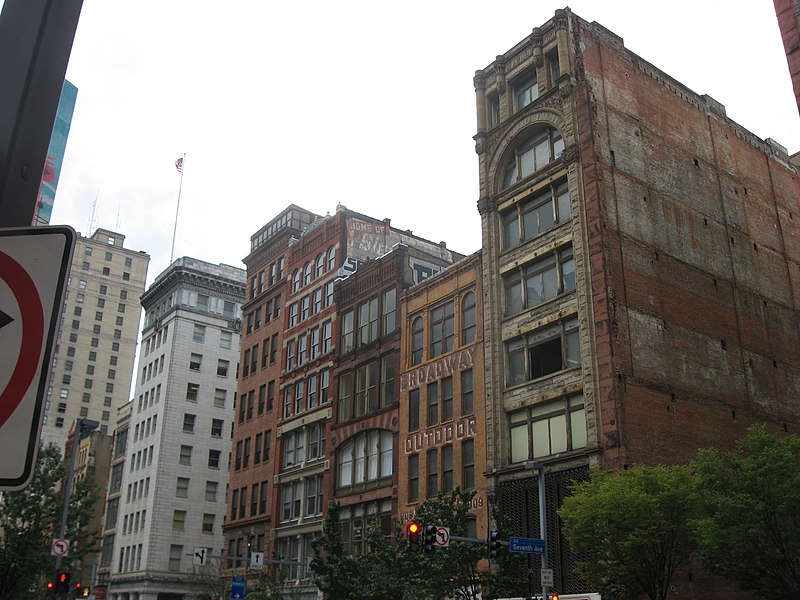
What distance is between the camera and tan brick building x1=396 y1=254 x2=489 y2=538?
46.4 meters

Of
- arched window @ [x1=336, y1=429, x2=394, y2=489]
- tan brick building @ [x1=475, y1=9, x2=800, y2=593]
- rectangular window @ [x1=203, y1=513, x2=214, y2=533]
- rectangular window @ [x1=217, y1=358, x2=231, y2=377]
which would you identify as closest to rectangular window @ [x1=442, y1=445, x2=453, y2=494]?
tan brick building @ [x1=475, y1=9, x2=800, y2=593]

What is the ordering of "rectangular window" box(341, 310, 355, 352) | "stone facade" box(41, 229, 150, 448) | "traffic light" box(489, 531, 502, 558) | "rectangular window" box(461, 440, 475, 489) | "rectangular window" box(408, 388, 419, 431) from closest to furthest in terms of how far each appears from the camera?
"traffic light" box(489, 531, 502, 558) < "rectangular window" box(461, 440, 475, 489) < "rectangular window" box(408, 388, 419, 431) < "rectangular window" box(341, 310, 355, 352) < "stone facade" box(41, 229, 150, 448)

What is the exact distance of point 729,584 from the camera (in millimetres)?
38781

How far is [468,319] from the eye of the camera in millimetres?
49344

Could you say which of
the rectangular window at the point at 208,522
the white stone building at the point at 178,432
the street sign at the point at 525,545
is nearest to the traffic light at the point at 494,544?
the street sign at the point at 525,545

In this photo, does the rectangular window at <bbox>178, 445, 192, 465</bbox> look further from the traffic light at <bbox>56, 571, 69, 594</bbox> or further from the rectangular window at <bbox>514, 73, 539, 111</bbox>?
the rectangular window at <bbox>514, 73, 539, 111</bbox>

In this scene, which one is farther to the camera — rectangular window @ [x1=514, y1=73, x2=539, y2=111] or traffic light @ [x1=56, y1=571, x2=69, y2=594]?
rectangular window @ [x1=514, y1=73, x2=539, y2=111]

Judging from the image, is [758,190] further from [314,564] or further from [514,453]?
[314,564]

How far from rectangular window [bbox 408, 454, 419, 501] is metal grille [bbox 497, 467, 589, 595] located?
24.4 feet

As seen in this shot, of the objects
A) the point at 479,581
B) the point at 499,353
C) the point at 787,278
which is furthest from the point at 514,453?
the point at 787,278

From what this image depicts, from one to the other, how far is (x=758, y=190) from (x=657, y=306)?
54.0 ft

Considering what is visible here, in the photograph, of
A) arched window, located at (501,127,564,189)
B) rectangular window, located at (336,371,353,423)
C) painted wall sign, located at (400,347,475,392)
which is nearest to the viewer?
arched window, located at (501,127,564,189)

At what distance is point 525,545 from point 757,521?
7.92 m

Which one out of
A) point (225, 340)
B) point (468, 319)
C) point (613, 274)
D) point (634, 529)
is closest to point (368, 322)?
point (468, 319)
